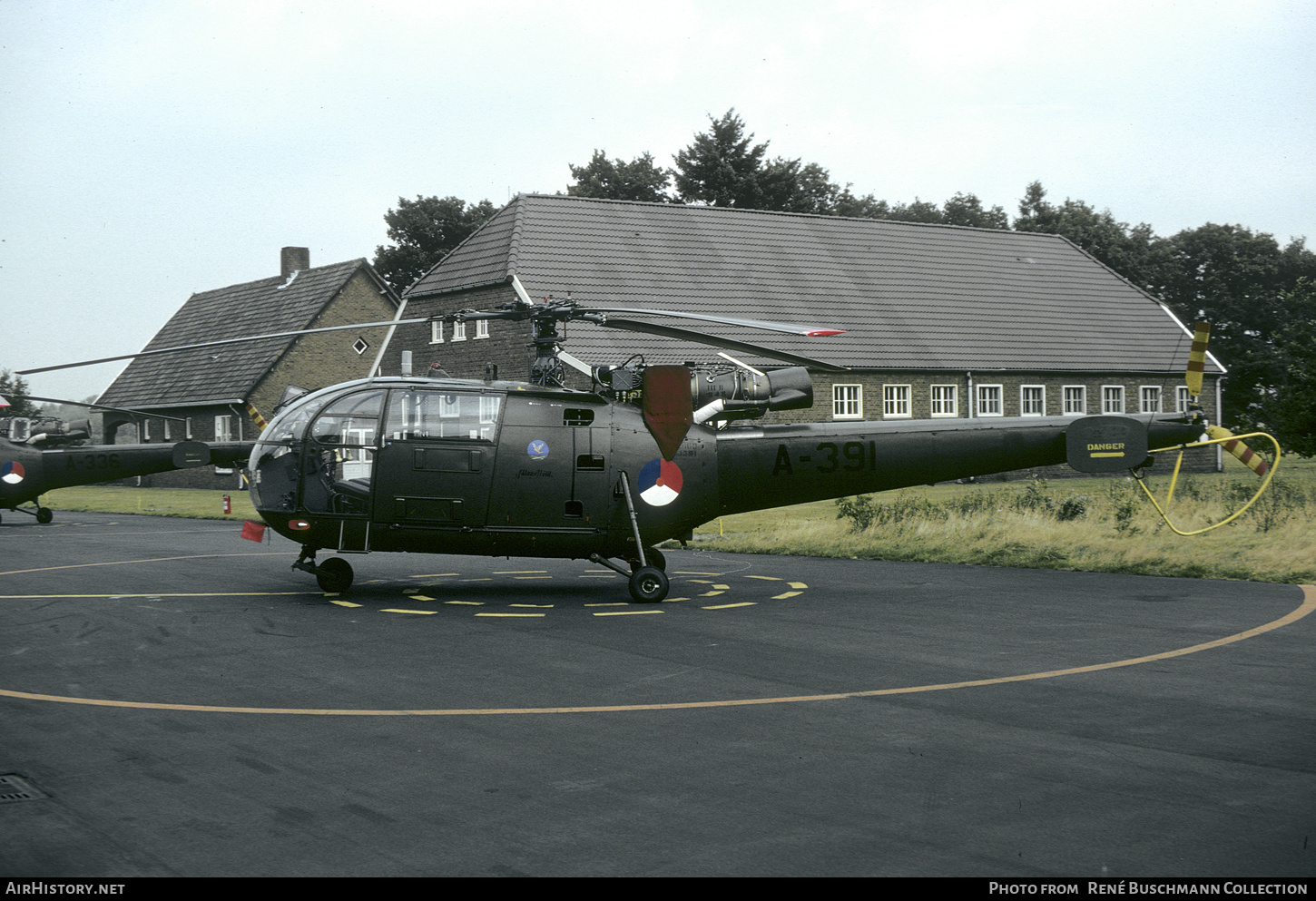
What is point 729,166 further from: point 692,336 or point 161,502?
point 692,336

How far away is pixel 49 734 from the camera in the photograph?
6512 millimetres

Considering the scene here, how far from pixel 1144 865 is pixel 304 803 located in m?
3.69

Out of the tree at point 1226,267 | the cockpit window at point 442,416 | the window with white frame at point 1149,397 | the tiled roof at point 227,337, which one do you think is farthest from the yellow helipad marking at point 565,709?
the tree at point 1226,267

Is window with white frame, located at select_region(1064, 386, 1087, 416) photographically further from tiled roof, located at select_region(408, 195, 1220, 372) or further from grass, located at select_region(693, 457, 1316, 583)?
grass, located at select_region(693, 457, 1316, 583)

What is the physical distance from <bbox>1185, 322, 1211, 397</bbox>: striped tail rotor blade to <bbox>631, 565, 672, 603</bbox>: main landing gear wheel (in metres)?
6.21

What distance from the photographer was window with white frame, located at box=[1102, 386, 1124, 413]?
125 feet

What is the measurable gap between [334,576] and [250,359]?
3433cm

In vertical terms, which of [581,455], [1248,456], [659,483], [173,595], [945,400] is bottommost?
[173,595]

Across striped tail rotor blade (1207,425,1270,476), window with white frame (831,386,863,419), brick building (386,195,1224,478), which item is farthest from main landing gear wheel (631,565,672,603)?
window with white frame (831,386,863,419)

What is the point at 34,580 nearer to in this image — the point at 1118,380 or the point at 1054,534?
the point at 1054,534

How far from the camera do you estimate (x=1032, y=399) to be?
36.9 metres

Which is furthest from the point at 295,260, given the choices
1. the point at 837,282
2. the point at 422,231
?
the point at 837,282

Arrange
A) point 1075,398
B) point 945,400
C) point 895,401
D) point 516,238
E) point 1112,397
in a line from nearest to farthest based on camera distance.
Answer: point 516,238, point 895,401, point 945,400, point 1075,398, point 1112,397
